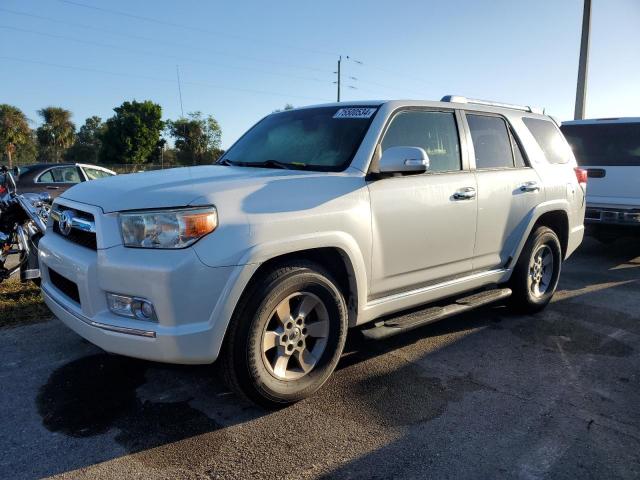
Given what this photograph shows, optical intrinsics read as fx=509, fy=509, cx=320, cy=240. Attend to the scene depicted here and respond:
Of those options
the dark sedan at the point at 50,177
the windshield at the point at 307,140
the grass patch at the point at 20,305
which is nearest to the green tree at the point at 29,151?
the dark sedan at the point at 50,177

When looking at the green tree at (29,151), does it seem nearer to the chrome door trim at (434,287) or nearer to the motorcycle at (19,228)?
the motorcycle at (19,228)

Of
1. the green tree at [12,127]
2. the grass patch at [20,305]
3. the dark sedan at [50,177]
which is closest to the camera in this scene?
the grass patch at [20,305]

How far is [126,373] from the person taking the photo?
140 inches

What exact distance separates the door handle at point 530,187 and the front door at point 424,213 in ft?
2.45

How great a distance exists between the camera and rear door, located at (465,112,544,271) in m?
4.23

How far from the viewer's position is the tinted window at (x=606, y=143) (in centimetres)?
777

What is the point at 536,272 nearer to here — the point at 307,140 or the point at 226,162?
the point at 307,140

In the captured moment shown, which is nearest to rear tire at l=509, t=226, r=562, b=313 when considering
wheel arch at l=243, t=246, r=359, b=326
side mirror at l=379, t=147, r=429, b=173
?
side mirror at l=379, t=147, r=429, b=173

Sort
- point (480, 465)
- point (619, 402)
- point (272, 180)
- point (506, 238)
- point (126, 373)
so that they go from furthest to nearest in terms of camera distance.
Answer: point (506, 238) → point (126, 373) → point (619, 402) → point (272, 180) → point (480, 465)

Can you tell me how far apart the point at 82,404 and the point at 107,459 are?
663mm

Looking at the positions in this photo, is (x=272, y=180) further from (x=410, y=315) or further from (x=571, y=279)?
(x=571, y=279)

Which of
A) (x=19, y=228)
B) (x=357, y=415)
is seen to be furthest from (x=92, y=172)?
(x=357, y=415)

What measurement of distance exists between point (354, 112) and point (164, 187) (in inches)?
64.4

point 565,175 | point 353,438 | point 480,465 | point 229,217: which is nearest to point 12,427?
point 229,217
